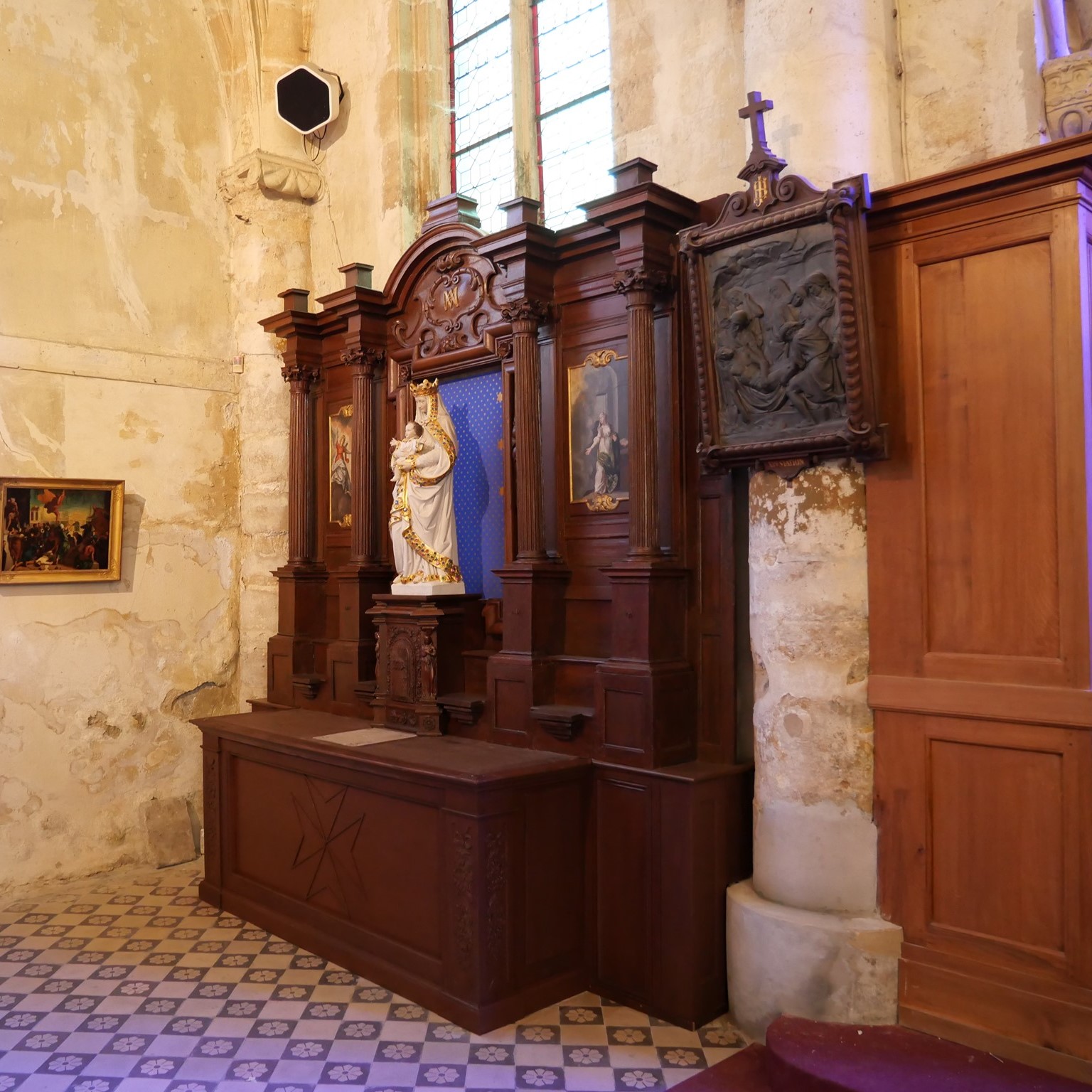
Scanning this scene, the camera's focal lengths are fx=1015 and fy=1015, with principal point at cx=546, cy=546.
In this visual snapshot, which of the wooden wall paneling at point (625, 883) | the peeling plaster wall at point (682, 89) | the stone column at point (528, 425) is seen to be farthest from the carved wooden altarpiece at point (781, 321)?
the wooden wall paneling at point (625, 883)

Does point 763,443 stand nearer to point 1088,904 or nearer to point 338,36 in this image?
point 1088,904

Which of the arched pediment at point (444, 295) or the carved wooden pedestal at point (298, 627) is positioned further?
the carved wooden pedestal at point (298, 627)

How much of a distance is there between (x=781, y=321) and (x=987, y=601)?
45.8 inches

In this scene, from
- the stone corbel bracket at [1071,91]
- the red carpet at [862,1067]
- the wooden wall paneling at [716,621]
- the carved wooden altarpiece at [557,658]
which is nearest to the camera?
the red carpet at [862,1067]

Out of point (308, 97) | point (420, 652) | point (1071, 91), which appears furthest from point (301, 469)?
point (1071, 91)

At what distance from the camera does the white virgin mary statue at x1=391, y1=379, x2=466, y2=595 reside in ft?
16.1

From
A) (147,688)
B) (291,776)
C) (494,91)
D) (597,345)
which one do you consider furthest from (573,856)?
(494,91)

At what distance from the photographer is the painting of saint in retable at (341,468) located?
5.94m

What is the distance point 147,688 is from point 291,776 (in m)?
1.77

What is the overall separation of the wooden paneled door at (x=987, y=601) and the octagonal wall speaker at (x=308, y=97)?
4.28 m

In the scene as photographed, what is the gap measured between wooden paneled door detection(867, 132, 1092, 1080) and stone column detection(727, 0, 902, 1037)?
0.30 feet

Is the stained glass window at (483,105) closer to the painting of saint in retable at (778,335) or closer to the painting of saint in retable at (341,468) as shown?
the painting of saint in retable at (341,468)

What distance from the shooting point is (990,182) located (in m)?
3.21

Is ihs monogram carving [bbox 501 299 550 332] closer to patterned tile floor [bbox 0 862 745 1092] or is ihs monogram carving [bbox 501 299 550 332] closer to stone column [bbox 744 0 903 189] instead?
stone column [bbox 744 0 903 189]
